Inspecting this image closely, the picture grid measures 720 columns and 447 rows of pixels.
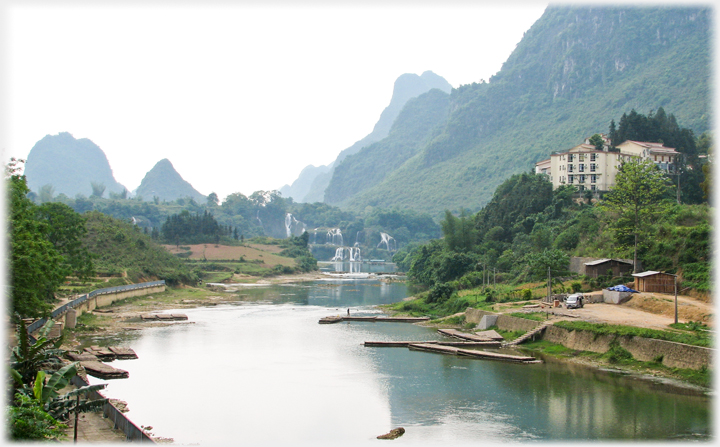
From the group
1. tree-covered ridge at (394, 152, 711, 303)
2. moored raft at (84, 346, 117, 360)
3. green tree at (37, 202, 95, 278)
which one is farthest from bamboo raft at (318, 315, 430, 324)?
green tree at (37, 202, 95, 278)

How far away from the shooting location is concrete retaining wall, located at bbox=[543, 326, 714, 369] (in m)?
26.0

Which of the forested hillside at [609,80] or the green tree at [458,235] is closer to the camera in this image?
the green tree at [458,235]

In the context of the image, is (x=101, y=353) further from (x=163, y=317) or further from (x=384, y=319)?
(x=384, y=319)

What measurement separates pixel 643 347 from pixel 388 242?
151809 millimetres

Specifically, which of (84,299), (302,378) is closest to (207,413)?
(302,378)

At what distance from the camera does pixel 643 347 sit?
28891 mm

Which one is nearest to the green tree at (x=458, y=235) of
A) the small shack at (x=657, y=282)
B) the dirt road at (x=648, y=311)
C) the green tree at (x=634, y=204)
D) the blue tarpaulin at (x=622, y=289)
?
the green tree at (x=634, y=204)

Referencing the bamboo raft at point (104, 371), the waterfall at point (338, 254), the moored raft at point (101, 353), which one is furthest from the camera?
the waterfall at point (338, 254)

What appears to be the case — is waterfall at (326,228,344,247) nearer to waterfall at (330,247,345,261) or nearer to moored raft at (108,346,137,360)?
waterfall at (330,247,345,261)

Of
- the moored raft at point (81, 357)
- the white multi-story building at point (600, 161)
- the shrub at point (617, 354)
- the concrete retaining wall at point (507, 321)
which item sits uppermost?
the white multi-story building at point (600, 161)

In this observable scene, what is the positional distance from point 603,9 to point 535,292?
168583 millimetres

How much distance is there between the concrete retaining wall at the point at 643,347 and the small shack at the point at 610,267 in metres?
11.3

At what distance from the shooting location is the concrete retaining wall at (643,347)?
26.0 meters

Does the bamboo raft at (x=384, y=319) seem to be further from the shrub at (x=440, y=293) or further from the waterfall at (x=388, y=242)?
the waterfall at (x=388, y=242)
